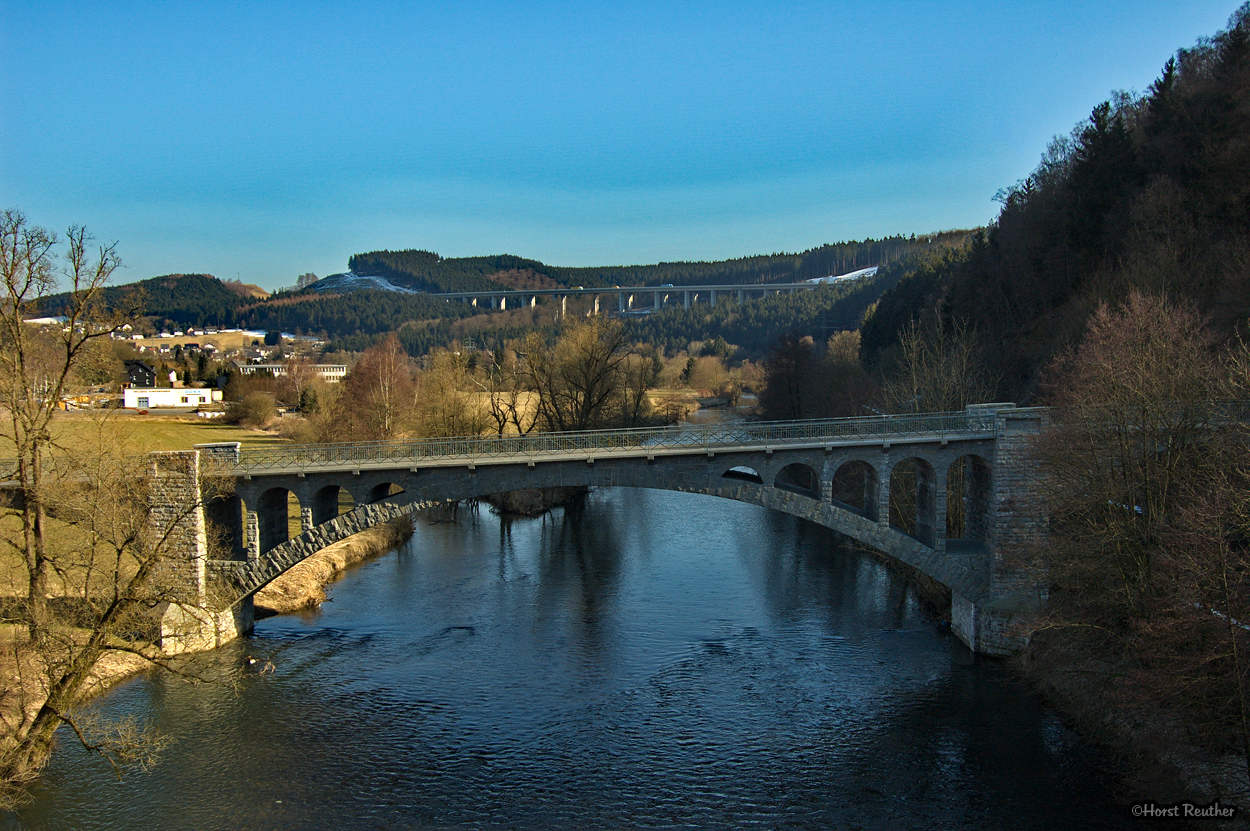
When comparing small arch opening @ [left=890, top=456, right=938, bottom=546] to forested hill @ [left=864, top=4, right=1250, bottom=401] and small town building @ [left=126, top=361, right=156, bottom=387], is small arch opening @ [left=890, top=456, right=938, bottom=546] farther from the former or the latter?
small town building @ [left=126, top=361, right=156, bottom=387]

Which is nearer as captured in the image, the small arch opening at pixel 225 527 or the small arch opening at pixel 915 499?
the small arch opening at pixel 225 527

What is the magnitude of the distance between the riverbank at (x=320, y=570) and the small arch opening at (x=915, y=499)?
21.8 meters

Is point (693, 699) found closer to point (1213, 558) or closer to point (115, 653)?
point (1213, 558)

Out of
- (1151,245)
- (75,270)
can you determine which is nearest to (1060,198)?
(1151,245)

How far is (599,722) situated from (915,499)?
19202mm

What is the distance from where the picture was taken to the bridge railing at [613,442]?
29.0 metres

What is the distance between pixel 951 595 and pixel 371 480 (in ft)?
73.0

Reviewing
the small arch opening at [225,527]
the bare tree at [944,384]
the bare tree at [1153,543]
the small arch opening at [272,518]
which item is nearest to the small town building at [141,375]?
the small arch opening at [225,527]

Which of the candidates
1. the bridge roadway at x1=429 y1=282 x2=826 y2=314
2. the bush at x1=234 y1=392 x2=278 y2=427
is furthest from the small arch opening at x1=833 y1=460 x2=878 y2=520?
the bridge roadway at x1=429 y1=282 x2=826 y2=314

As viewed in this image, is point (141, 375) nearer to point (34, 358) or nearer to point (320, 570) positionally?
point (320, 570)

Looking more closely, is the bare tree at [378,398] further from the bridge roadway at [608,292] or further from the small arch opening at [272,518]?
the bridge roadway at [608,292]

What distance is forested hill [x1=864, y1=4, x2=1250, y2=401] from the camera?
118 ft

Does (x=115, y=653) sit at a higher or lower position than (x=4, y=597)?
lower

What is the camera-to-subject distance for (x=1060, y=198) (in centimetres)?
5088
